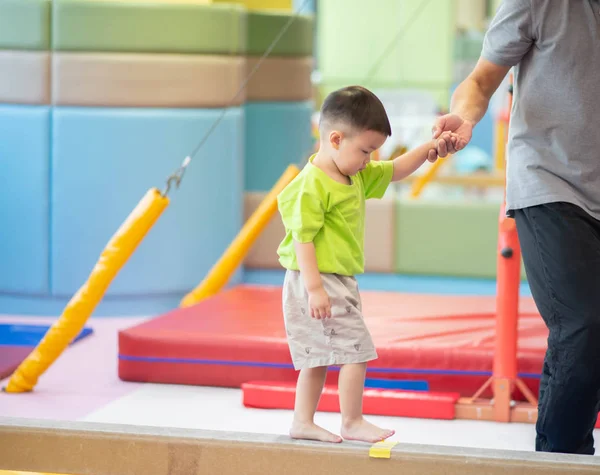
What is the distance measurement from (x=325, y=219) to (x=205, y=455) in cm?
57

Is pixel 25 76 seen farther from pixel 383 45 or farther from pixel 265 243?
pixel 383 45

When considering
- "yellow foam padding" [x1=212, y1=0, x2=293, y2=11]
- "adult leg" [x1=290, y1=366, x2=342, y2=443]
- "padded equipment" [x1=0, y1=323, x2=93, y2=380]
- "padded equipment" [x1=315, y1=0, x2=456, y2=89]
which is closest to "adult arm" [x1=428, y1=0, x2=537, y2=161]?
"adult leg" [x1=290, y1=366, x2=342, y2=443]

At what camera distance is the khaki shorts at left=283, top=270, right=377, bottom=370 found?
2201mm

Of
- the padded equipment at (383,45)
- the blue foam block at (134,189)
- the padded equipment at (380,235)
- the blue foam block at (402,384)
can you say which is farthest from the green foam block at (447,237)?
the blue foam block at (402,384)

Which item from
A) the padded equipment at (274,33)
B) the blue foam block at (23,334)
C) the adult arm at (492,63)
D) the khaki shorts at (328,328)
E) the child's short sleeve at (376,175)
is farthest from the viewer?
the padded equipment at (274,33)

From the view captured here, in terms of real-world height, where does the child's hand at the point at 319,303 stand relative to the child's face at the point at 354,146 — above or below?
below

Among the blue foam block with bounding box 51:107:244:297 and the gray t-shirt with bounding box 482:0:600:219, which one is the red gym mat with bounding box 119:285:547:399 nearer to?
the blue foam block with bounding box 51:107:244:297

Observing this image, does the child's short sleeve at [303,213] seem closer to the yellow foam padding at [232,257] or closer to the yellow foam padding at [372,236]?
the yellow foam padding at [232,257]

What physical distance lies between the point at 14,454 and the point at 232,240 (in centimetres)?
288

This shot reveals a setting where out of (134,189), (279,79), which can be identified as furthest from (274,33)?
(134,189)

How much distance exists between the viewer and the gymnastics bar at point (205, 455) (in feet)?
6.53

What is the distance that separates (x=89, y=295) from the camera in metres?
3.39

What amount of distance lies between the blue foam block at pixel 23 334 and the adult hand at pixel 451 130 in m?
2.31

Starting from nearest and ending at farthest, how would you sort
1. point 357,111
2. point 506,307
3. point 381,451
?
point 381,451 → point 357,111 → point 506,307
